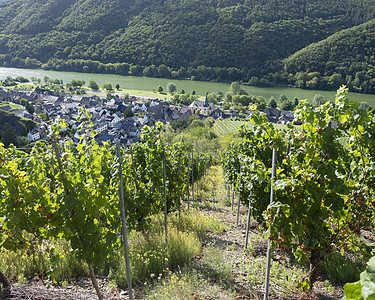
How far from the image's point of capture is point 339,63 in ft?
316

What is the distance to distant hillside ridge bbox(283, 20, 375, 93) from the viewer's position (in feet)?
288

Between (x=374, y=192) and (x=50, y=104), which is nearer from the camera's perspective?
(x=374, y=192)

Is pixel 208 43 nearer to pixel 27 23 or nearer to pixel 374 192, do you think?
pixel 27 23

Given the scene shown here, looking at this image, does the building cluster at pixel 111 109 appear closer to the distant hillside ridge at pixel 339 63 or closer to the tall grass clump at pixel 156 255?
the distant hillside ridge at pixel 339 63

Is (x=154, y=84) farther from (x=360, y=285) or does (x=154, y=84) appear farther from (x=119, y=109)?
(x=360, y=285)

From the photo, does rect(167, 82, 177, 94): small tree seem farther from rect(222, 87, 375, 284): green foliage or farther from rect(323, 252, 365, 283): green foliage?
rect(222, 87, 375, 284): green foliage

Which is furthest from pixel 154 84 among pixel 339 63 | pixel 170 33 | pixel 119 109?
pixel 339 63

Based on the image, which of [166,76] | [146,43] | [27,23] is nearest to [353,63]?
[166,76]

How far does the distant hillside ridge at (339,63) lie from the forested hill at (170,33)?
11.8 meters

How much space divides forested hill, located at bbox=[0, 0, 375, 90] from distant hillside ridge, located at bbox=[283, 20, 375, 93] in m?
11.8

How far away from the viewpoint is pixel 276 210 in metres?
3.33

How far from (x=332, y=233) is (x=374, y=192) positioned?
788 millimetres

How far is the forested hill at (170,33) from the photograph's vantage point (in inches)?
4510

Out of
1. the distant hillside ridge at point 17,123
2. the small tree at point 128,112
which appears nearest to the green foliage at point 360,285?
the distant hillside ridge at point 17,123
